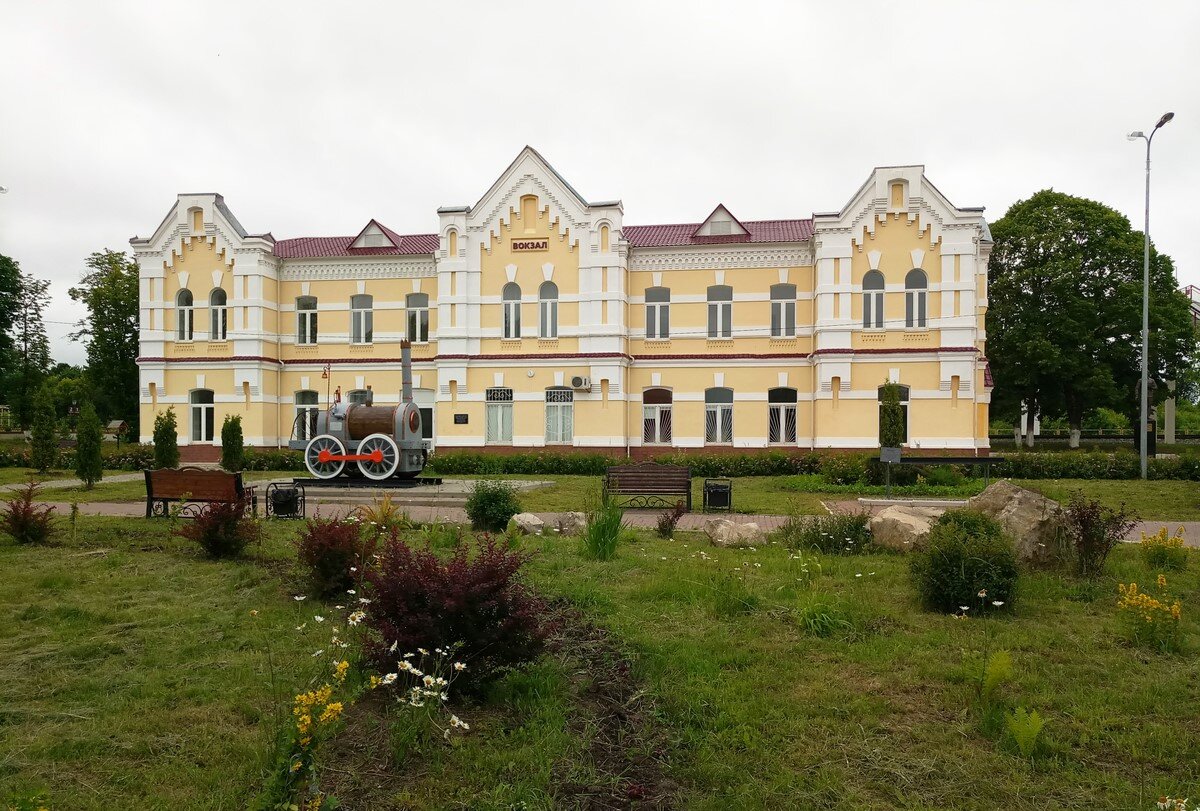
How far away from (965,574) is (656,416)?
21226mm

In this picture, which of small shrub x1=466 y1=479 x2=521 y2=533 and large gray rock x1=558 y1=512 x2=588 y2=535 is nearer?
large gray rock x1=558 y1=512 x2=588 y2=535

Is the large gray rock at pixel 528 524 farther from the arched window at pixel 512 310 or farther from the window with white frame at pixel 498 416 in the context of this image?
the arched window at pixel 512 310

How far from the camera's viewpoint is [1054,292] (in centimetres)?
3406

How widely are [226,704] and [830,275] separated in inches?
960

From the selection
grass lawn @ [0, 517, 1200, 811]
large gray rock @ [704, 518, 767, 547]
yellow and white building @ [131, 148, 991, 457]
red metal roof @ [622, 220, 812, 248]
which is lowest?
grass lawn @ [0, 517, 1200, 811]

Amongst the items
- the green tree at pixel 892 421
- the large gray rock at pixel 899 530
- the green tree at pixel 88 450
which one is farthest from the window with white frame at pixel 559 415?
the large gray rock at pixel 899 530

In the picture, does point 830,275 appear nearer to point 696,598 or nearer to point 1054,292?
point 1054,292

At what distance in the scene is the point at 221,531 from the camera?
9.21m

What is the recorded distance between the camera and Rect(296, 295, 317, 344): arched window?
3002cm

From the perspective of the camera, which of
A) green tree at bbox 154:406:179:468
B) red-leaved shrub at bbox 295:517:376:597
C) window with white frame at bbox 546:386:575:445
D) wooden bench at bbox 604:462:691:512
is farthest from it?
window with white frame at bbox 546:386:575:445

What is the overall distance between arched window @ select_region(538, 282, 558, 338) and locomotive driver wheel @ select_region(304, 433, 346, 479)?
32.0ft

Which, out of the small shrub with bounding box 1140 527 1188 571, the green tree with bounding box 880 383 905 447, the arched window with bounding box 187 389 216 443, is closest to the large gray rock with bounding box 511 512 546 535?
the small shrub with bounding box 1140 527 1188 571

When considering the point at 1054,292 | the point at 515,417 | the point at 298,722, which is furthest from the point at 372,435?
the point at 1054,292

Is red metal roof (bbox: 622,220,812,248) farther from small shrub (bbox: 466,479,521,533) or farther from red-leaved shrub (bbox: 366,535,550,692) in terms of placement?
red-leaved shrub (bbox: 366,535,550,692)
